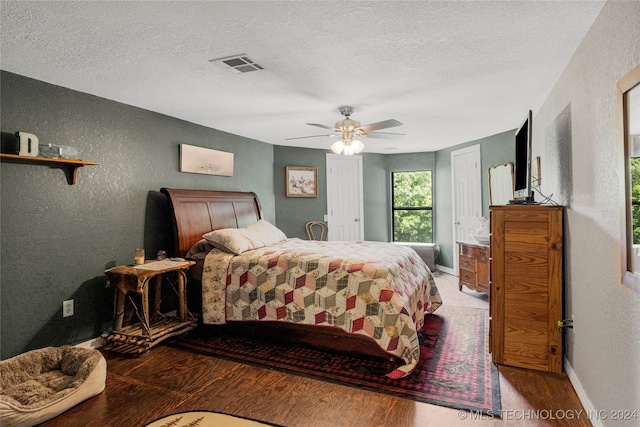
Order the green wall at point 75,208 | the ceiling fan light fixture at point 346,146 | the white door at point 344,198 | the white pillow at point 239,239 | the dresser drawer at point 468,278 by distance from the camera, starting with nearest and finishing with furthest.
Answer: the green wall at point 75,208
the white pillow at point 239,239
the ceiling fan light fixture at point 346,146
the dresser drawer at point 468,278
the white door at point 344,198

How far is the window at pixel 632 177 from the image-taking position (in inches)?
55.8

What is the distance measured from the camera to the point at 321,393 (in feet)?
7.77

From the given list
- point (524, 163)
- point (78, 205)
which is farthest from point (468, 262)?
point (78, 205)

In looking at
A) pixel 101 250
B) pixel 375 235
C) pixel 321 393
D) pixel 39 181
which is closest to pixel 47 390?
pixel 101 250

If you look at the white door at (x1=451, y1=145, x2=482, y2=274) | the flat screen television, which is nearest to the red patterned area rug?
the flat screen television

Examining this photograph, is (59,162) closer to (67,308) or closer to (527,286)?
(67,308)

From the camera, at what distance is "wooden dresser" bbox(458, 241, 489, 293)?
460cm

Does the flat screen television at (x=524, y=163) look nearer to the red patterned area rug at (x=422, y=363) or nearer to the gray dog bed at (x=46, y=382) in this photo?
the red patterned area rug at (x=422, y=363)

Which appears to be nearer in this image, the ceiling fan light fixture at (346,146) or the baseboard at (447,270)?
the ceiling fan light fixture at (346,146)

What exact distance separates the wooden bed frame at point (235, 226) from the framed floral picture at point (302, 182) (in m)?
1.03

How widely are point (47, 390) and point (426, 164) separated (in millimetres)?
6336

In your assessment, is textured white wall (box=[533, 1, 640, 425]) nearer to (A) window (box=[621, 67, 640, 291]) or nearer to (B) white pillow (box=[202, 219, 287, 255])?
(A) window (box=[621, 67, 640, 291])

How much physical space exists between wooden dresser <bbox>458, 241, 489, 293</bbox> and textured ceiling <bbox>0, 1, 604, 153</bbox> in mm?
1850

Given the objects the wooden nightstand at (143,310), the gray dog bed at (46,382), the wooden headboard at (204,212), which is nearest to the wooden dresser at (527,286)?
the wooden nightstand at (143,310)
